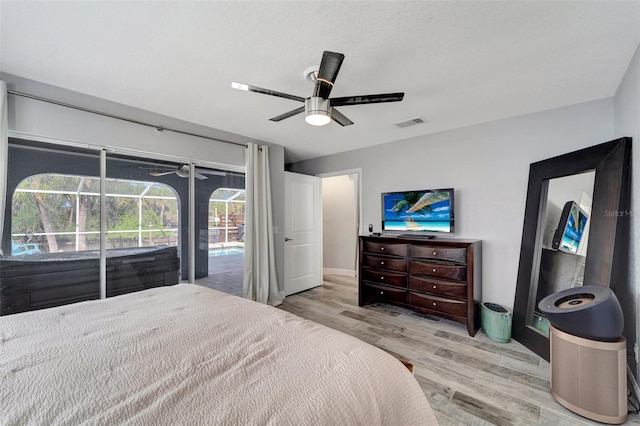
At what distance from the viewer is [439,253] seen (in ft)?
10.2

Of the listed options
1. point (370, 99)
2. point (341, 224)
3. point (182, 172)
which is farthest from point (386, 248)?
point (182, 172)

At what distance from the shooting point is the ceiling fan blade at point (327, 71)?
1459mm

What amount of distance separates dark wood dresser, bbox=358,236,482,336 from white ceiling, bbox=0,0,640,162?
5.41 feet

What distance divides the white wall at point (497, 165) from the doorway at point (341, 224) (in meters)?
1.97

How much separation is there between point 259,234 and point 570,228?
3.54 metres

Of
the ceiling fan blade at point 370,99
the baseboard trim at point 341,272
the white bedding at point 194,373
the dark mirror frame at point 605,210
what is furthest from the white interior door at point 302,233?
the dark mirror frame at point 605,210

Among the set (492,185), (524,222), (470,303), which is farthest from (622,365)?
(492,185)

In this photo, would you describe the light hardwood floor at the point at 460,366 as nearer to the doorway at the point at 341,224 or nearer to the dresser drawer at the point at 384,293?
the dresser drawer at the point at 384,293

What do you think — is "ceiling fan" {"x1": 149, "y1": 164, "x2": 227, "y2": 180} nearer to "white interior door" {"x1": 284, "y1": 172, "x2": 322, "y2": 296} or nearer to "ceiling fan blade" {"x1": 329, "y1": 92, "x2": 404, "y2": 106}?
"white interior door" {"x1": 284, "y1": 172, "x2": 322, "y2": 296}

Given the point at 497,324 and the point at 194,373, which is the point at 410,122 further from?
the point at 194,373

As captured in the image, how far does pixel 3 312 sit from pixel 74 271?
1.67 ft

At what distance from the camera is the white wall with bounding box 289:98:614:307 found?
8.83ft

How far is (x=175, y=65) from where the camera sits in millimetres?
2008

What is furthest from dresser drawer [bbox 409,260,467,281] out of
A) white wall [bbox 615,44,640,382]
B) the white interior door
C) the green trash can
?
the white interior door
